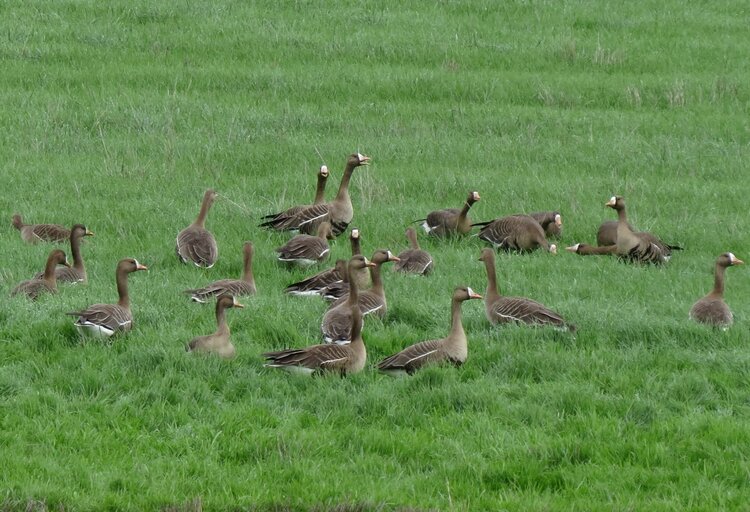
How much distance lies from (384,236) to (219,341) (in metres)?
5.74

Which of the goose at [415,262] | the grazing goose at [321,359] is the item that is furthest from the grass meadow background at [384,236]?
the goose at [415,262]

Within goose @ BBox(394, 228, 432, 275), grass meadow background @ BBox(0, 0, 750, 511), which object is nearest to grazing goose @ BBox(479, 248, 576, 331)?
grass meadow background @ BBox(0, 0, 750, 511)

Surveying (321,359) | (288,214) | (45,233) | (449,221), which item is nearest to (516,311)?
(321,359)

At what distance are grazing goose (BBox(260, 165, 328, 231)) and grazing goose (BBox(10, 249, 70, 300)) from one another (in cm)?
342

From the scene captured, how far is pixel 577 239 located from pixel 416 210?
2.15m

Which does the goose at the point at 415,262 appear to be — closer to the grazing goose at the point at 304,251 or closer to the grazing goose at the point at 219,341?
the grazing goose at the point at 304,251

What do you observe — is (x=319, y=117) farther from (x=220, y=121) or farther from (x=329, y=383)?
(x=329, y=383)

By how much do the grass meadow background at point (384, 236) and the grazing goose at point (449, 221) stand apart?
0.86 feet

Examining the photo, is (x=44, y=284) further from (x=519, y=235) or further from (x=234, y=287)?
(x=519, y=235)

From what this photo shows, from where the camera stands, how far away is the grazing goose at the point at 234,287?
495 inches

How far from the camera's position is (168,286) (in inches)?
519

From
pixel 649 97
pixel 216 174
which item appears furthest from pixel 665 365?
pixel 649 97

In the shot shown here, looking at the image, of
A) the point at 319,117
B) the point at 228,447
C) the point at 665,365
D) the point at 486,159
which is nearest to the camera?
the point at 228,447

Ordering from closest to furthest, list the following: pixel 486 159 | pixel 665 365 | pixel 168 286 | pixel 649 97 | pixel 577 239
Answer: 1. pixel 665 365
2. pixel 168 286
3. pixel 577 239
4. pixel 486 159
5. pixel 649 97
